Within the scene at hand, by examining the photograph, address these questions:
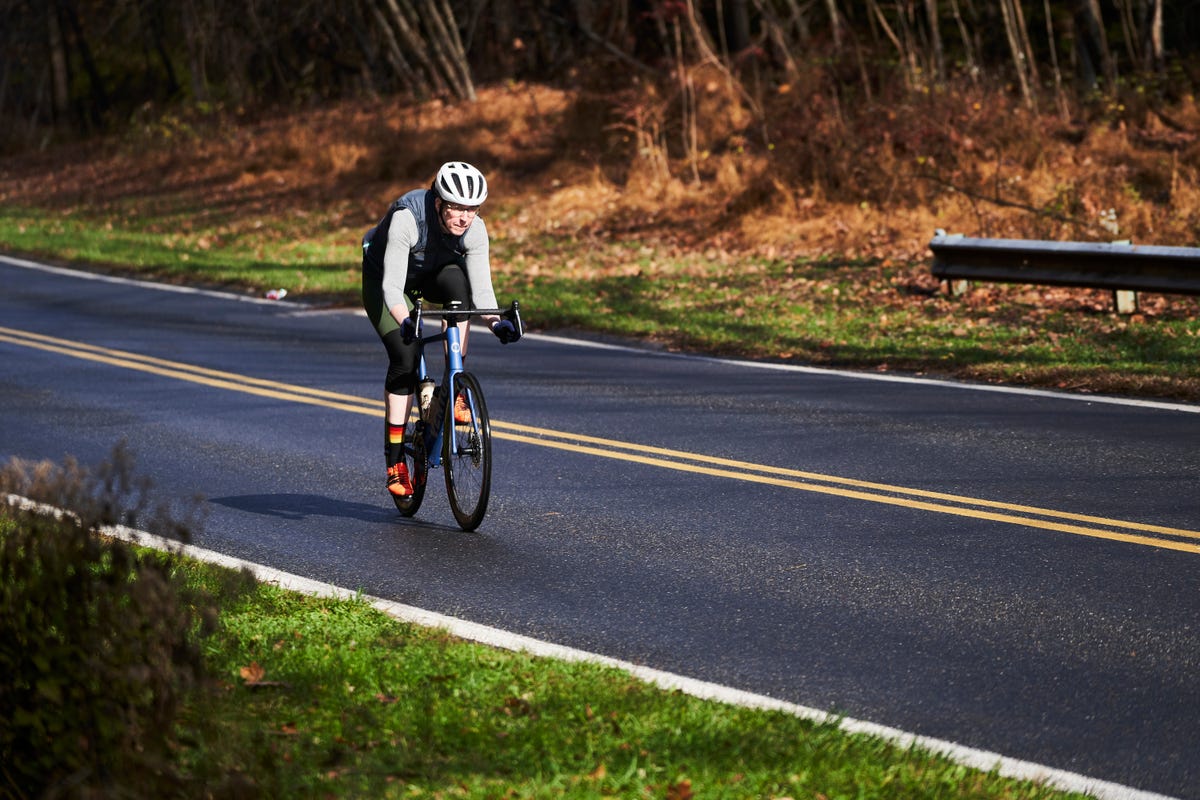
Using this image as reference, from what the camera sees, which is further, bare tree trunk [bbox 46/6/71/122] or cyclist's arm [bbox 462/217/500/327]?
bare tree trunk [bbox 46/6/71/122]

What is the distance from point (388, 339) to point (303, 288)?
1204 cm

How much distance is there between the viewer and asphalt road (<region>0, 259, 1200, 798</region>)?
18.9ft

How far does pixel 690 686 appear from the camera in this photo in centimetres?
564

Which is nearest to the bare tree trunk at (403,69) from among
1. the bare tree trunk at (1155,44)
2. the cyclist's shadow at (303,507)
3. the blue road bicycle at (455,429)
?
the bare tree trunk at (1155,44)

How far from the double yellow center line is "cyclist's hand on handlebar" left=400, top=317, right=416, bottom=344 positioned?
2504 millimetres

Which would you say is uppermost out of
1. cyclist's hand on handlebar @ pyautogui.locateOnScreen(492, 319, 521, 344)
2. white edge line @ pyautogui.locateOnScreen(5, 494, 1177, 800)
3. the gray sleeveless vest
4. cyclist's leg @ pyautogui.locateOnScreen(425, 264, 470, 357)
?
the gray sleeveless vest

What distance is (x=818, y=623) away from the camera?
256 inches

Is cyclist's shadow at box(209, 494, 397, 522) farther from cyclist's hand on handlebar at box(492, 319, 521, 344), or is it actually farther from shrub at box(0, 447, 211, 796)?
shrub at box(0, 447, 211, 796)

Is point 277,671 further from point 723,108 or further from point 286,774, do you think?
point 723,108

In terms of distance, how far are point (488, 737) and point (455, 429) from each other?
11.0 feet

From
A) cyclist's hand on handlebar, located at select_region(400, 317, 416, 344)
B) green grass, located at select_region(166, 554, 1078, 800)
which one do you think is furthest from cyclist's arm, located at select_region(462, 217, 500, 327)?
green grass, located at select_region(166, 554, 1078, 800)

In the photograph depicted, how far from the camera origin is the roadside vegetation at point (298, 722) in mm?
4180

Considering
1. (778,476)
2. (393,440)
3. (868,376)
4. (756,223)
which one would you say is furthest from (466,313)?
(756,223)

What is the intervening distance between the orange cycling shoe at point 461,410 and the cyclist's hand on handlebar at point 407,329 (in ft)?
1.79
